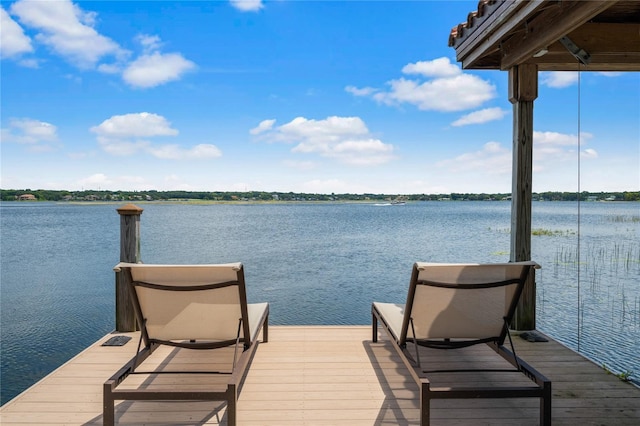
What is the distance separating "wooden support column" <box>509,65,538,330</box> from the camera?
3688 millimetres

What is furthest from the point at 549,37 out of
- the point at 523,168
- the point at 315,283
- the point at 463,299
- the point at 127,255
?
the point at 315,283

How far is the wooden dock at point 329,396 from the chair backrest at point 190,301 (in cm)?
37

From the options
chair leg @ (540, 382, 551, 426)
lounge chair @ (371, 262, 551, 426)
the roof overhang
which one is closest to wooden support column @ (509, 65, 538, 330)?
the roof overhang

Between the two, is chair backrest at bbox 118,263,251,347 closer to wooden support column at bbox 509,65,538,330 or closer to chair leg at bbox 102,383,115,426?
chair leg at bbox 102,383,115,426

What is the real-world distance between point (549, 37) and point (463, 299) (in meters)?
1.83

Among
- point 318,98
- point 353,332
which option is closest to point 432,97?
point 318,98

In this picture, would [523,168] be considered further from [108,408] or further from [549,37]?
[108,408]

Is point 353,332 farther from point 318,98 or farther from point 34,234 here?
point 318,98

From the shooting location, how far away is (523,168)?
3.75m

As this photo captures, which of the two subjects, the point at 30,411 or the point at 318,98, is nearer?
the point at 30,411

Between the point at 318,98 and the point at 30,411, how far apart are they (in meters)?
39.4

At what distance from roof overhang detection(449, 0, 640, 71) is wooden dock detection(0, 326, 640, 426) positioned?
219 centimetres

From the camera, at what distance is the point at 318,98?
40.0 metres

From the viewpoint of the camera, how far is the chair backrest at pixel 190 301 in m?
2.42
